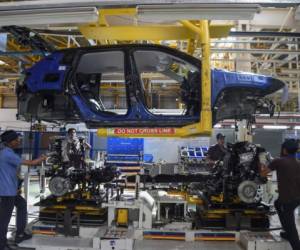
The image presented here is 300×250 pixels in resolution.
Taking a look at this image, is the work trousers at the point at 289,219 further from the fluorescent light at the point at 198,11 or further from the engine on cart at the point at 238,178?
the fluorescent light at the point at 198,11

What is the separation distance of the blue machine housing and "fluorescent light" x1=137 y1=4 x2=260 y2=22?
130 cm

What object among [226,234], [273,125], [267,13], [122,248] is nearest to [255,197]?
[226,234]

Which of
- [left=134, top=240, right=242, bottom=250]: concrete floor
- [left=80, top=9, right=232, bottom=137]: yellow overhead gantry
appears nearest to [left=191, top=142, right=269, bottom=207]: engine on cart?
[left=134, top=240, right=242, bottom=250]: concrete floor

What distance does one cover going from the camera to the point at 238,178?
517 cm

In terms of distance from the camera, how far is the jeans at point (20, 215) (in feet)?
15.4

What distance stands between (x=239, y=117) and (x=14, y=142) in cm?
310

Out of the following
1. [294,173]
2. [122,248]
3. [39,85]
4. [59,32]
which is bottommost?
[122,248]

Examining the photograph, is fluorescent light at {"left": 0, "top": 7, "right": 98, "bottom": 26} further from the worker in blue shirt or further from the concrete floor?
the concrete floor

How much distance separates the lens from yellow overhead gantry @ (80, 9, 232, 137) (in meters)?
4.46

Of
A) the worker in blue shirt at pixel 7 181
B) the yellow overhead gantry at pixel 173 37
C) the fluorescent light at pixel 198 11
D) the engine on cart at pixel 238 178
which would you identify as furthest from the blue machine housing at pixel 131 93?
the fluorescent light at pixel 198 11

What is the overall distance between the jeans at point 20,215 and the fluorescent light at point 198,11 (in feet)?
9.68

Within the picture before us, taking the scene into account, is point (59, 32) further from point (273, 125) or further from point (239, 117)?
point (273, 125)

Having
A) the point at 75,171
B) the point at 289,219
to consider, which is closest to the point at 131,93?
the point at 75,171

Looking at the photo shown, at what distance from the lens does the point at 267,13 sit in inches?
274
